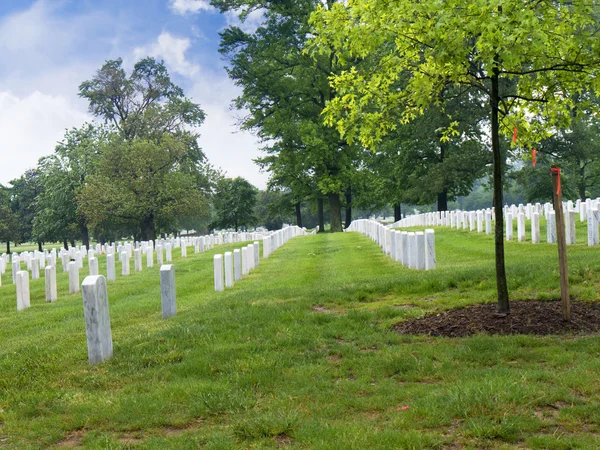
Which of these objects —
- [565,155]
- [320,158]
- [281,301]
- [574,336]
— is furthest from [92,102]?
[574,336]

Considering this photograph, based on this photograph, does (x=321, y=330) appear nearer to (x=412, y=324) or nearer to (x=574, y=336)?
(x=412, y=324)

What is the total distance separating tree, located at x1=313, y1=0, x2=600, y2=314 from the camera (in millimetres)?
6461

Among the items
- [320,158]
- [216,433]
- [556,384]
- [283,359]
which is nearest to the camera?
[216,433]

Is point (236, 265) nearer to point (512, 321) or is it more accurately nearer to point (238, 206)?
point (512, 321)

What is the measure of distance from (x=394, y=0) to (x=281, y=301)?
204 inches

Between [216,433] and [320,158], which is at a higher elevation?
[320,158]

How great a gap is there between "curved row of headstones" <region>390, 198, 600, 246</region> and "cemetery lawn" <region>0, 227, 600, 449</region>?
13.0 ft

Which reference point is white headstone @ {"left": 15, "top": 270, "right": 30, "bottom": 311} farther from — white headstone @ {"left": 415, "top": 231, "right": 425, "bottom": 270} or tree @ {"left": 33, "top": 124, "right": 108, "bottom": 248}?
tree @ {"left": 33, "top": 124, "right": 108, "bottom": 248}

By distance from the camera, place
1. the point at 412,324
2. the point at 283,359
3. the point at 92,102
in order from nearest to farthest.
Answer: the point at 283,359
the point at 412,324
the point at 92,102

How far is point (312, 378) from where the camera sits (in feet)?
19.2

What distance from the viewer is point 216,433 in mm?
4590

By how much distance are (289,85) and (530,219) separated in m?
21.6

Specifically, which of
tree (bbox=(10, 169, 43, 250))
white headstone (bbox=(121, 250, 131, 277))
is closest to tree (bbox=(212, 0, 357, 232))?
white headstone (bbox=(121, 250, 131, 277))

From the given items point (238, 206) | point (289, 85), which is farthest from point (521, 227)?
point (238, 206)
